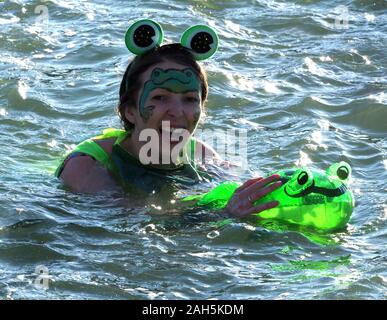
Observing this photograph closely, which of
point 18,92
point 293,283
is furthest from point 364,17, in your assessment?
point 293,283

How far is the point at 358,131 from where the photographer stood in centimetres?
853

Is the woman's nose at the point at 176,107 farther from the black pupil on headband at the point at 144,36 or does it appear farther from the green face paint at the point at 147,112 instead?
the black pupil on headband at the point at 144,36

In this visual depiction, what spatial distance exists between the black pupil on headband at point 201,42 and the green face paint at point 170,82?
0.16 meters

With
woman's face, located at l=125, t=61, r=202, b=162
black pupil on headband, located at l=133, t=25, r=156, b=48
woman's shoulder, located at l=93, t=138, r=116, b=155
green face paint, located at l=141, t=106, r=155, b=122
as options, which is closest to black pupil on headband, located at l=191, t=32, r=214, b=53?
woman's face, located at l=125, t=61, r=202, b=162

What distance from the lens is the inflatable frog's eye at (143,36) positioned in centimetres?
658

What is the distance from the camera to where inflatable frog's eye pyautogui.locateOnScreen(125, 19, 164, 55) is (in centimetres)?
658

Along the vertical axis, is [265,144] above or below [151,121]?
below

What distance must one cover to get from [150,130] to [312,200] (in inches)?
47.4

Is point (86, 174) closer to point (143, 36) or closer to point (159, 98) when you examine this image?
point (159, 98)

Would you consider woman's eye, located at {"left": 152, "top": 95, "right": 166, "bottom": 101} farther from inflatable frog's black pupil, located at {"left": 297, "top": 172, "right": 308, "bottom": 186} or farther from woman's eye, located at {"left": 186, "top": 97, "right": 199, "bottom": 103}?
inflatable frog's black pupil, located at {"left": 297, "top": 172, "right": 308, "bottom": 186}

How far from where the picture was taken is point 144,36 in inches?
261

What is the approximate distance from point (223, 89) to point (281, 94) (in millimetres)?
531

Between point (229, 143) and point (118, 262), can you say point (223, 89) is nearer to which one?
point (229, 143)

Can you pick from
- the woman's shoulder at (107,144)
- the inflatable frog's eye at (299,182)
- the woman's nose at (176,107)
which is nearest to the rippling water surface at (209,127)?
the inflatable frog's eye at (299,182)
